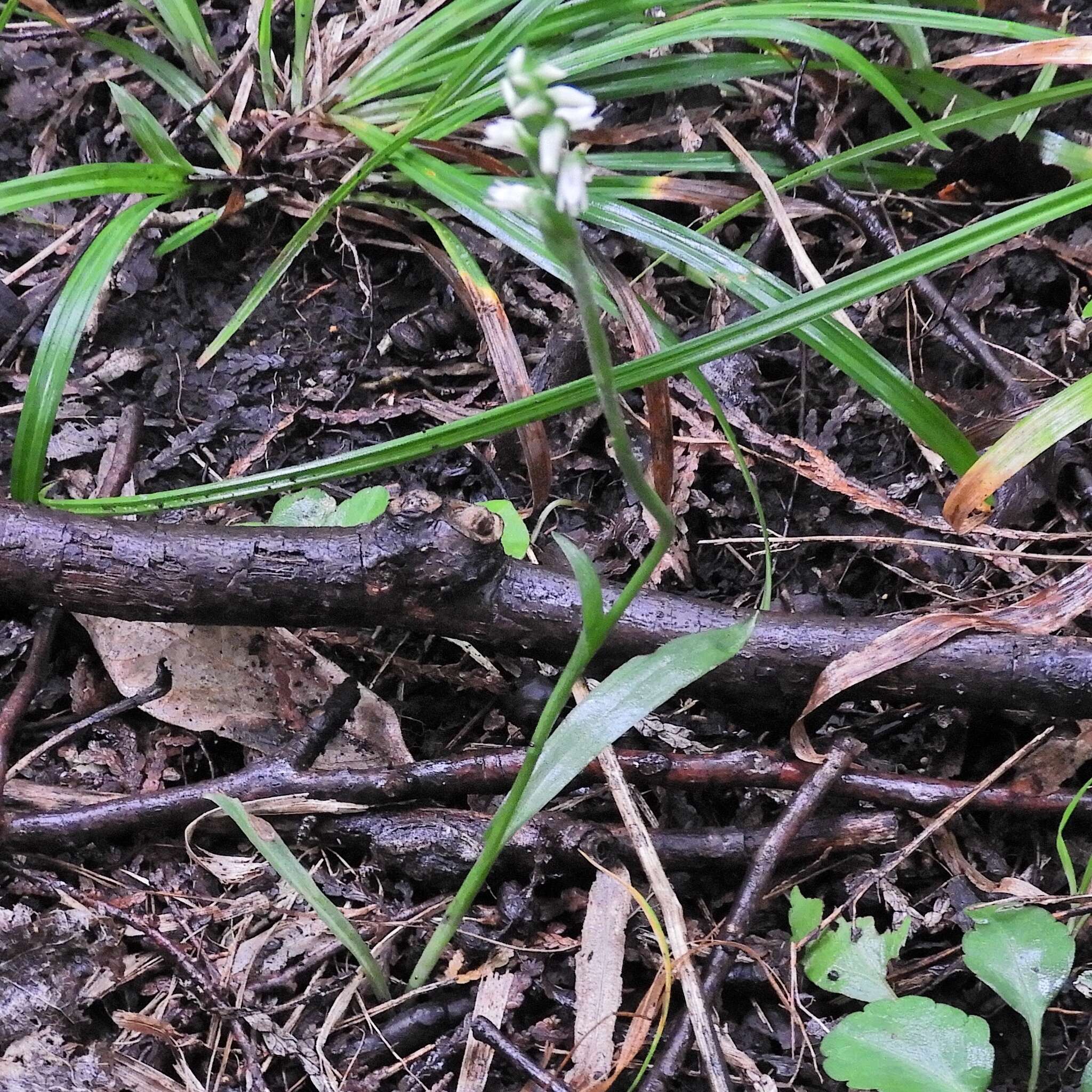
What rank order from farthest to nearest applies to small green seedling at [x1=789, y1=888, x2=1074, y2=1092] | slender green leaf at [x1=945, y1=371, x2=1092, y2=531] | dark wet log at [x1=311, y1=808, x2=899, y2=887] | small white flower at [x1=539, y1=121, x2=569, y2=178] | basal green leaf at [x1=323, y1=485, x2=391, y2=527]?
basal green leaf at [x1=323, y1=485, x2=391, y2=527]
slender green leaf at [x1=945, y1=371, x2=1092, y2=531]
dark wet log at [x1=311, y1=808, x2=899, y2=887]
small green seedling at [x1=789, y1=888, x2=1074, y2=1092]
small white flower at [x1=539, y1=121, x2=569, y2=178]

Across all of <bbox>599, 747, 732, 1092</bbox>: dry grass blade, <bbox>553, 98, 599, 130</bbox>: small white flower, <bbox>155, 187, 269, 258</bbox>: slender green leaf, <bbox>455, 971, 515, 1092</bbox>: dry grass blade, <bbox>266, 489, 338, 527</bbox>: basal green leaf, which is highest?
<bbox>553, 98, 599, 130</bbox>: small white flower

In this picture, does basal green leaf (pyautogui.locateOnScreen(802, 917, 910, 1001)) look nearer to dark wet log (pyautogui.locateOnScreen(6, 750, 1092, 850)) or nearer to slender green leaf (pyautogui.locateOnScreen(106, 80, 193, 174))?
dark wet log (pyautogui.locateOnScreen(6, 750, 1092, 850))

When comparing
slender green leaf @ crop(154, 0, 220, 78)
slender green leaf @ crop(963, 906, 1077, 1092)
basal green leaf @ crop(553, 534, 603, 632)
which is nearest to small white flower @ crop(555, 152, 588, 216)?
basal green leaf @ crop(553, 534, 603, 632)

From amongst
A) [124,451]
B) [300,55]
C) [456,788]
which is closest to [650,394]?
[456,788]

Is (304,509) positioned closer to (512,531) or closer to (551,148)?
(512,531)

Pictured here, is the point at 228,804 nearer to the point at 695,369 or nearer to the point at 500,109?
the point at 695,369

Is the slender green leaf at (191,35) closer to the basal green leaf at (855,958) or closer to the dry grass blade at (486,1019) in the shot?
the dry grass blade at (486,1019)

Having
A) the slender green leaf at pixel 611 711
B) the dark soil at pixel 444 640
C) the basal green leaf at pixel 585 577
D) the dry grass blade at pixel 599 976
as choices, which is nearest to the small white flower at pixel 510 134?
the basal green leaf at pixel 585 577
